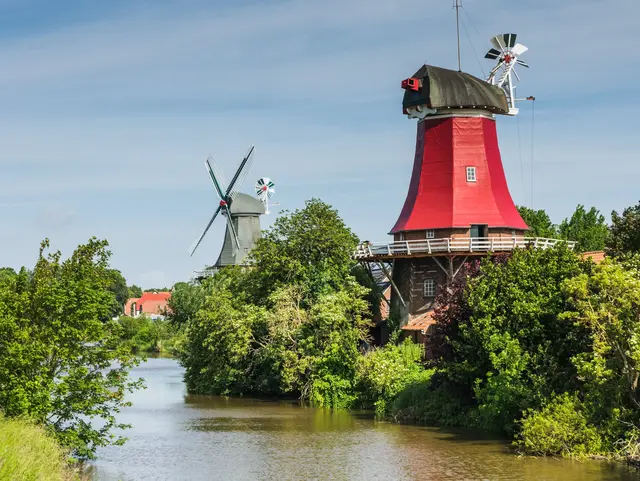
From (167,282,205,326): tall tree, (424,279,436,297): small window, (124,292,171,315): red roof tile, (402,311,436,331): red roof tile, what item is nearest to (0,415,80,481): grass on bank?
(402,311,436,331): red roof tile

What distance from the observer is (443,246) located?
41312 millimetres

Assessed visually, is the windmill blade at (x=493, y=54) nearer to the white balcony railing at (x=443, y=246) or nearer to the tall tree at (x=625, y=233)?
the white balcony railing at (x=443, y=246)

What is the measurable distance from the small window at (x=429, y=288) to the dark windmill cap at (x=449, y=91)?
8.04 metres

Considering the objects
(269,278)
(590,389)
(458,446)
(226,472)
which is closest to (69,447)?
(226,472)

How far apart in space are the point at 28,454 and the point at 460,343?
1534 cm

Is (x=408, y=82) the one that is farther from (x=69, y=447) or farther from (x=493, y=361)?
(x=69, y=447)

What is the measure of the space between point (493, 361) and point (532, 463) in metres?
3.67

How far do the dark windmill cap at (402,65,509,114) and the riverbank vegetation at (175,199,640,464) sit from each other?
7112mm

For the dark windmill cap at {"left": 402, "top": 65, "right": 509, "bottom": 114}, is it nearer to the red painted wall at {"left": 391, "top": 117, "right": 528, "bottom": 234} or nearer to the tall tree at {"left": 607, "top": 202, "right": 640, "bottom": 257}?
the red painted wall at {"left": 391, "top": 117, "right": 528, "bottom": 234}

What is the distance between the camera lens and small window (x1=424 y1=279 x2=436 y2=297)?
4249 cm

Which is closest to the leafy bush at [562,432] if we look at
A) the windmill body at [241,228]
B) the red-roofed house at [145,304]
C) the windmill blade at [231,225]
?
the windmill body at [241,228]

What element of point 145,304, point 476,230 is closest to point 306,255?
point 476,230

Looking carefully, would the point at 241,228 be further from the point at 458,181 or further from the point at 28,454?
the point at 28,454

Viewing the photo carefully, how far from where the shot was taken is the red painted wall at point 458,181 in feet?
142
